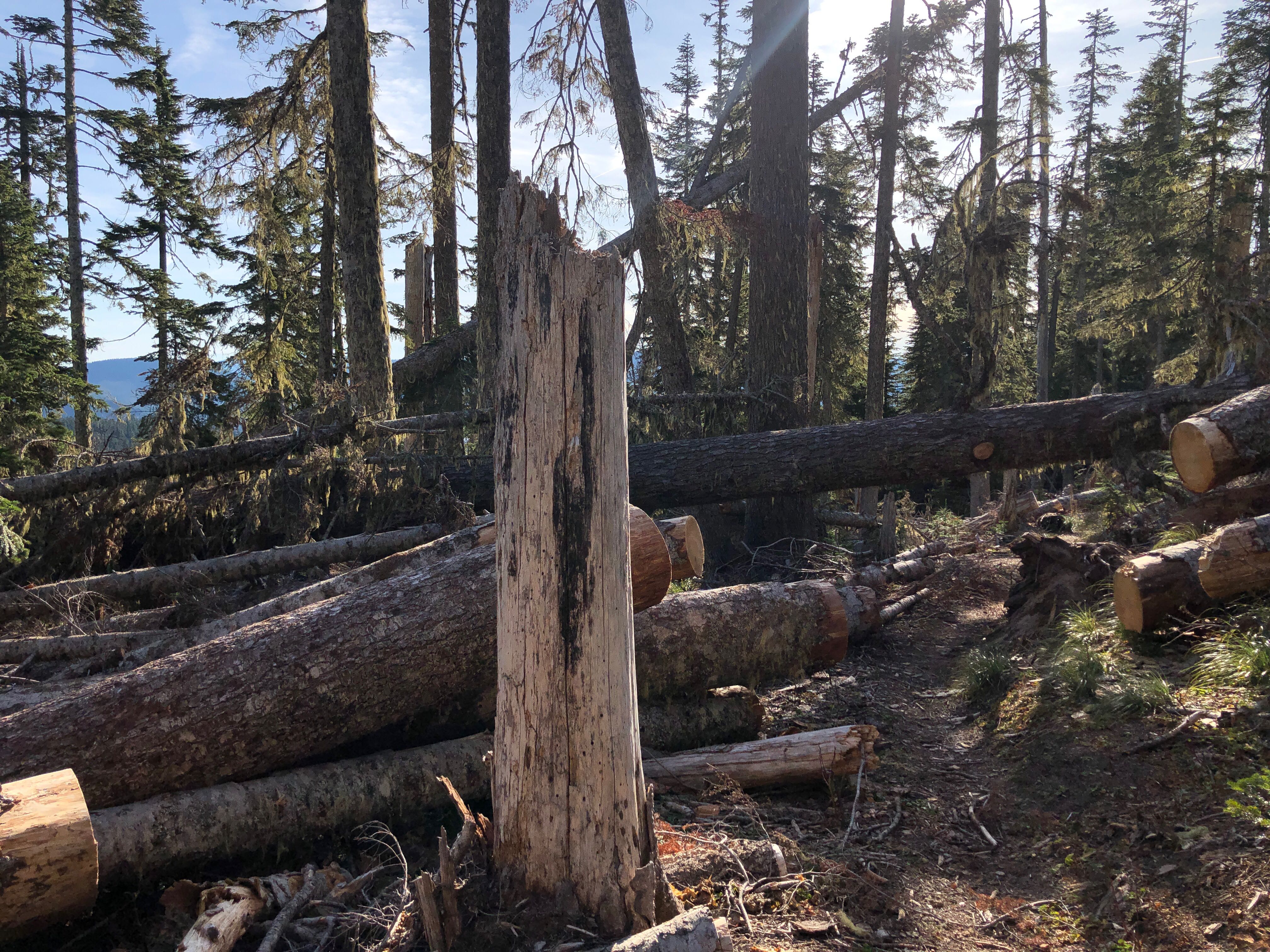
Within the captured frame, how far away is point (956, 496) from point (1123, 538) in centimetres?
1879

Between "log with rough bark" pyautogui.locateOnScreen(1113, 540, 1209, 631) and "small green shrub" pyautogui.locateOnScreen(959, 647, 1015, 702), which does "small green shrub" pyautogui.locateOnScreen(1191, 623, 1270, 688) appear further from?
"small green shrub" pyautogui.locateOnScreen(959, 647, 1015, 702)

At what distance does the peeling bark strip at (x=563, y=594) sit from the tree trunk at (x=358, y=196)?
6679 millimetres

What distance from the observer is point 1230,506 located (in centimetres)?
616

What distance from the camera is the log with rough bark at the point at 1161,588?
5.05 meters

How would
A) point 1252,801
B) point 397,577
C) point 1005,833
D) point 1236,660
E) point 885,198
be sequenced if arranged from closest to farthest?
point 1252,801, point 1005,833, point 1236,660, point 397,577, point 885,198

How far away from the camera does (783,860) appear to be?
3.52 meters

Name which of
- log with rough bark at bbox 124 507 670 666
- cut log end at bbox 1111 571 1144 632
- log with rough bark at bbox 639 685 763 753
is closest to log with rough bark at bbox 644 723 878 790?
log with rough bark at bbox 639 685 763 753

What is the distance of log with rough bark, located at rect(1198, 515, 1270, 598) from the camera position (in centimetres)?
485

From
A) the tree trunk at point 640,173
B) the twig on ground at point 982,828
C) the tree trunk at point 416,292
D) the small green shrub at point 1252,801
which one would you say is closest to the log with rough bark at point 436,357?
the tree trunk at point 640,173

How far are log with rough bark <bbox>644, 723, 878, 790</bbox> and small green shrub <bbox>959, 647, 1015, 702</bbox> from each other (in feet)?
5.12

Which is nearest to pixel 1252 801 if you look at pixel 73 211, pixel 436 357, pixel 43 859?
pixel 43 859

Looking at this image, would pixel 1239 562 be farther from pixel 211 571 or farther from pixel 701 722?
pixel 211 571

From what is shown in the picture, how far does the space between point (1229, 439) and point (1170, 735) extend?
3.03m

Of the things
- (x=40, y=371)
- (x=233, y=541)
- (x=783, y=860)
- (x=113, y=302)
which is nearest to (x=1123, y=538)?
(x=783, y=860)
